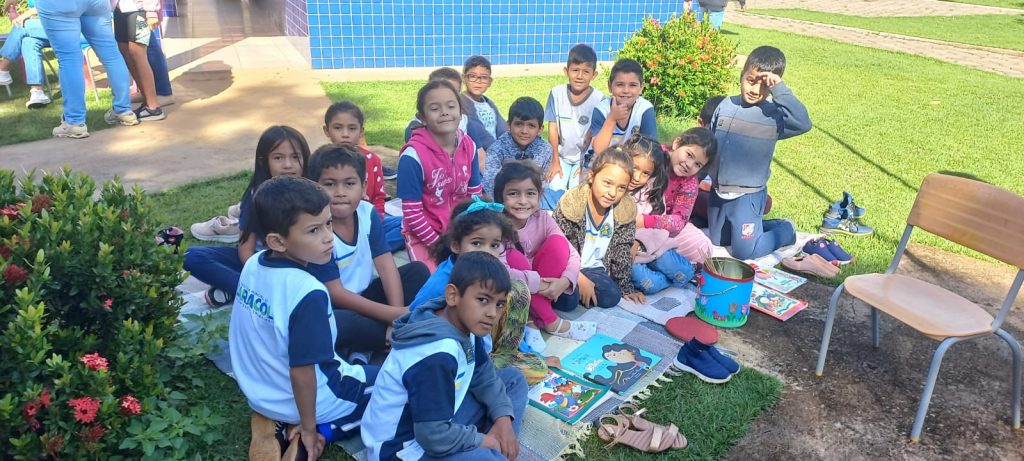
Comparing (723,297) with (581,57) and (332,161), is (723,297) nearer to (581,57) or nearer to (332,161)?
(332,161)

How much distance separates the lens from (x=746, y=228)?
484 centimetres

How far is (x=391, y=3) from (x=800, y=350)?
7.85 m

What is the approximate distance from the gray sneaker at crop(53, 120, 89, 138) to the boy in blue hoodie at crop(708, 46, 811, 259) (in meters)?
5.68

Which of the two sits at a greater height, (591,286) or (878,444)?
(591,286)

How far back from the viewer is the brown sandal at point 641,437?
2.89m

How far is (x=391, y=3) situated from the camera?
9773 mm

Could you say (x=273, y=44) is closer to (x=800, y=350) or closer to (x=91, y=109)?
(x=91, y=109)

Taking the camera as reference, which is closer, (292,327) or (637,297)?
(292,327)

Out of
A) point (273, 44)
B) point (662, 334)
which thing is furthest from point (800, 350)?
point (273, 44)

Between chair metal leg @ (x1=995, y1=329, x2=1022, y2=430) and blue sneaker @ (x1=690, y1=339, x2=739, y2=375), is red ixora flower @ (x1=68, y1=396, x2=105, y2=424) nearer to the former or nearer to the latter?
blue sneaker @ (x1=690, y1=339, x2=739, y2=375)

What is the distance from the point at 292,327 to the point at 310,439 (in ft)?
1.70

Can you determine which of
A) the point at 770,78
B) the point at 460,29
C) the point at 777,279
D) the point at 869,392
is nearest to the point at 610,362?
the point at 869,392

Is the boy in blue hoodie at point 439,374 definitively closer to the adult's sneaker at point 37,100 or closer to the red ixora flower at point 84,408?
the red ixora flower at point 84,408

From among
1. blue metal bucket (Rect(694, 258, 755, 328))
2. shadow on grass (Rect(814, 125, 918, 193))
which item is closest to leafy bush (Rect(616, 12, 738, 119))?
shadow on grass (Rect(814, 125, 918, 193))
